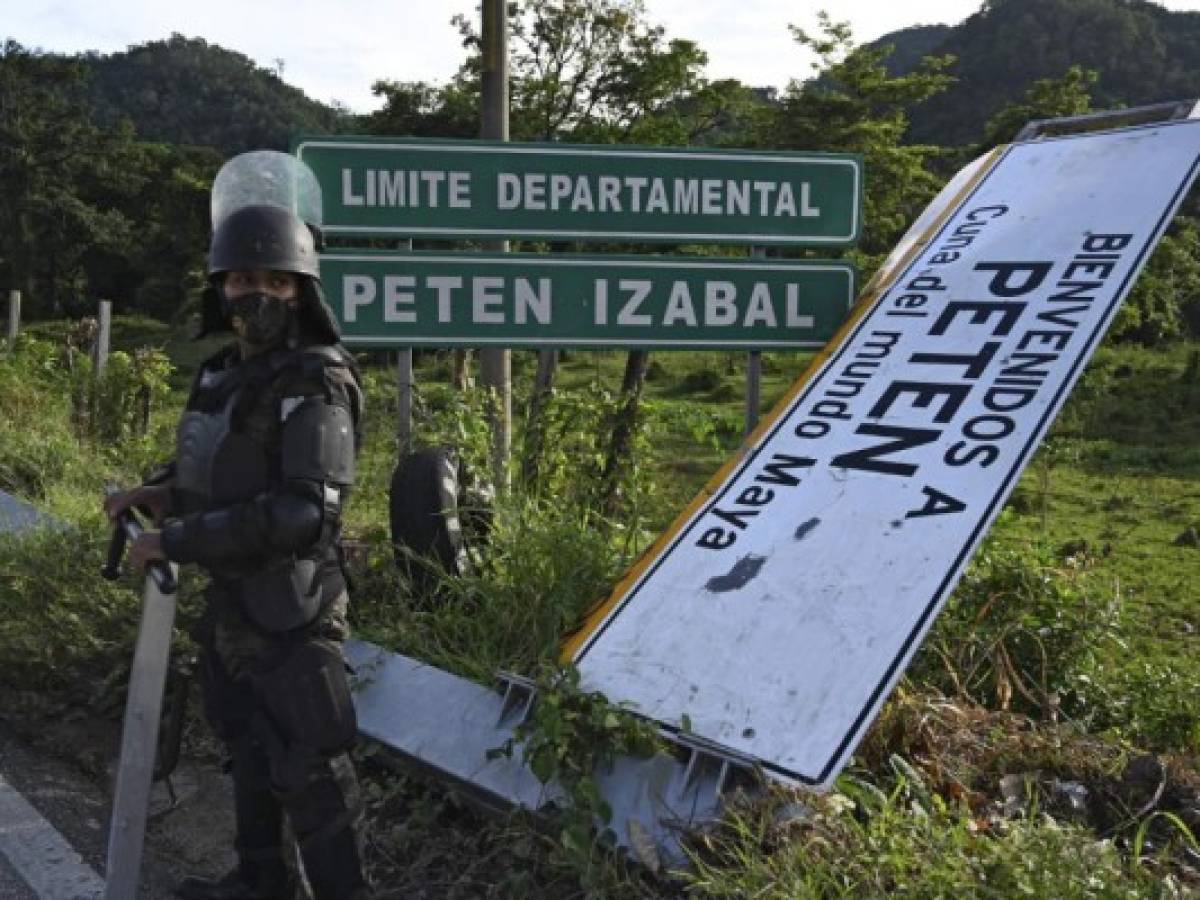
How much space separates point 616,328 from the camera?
5.43m

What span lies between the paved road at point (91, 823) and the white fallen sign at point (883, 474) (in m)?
1.13

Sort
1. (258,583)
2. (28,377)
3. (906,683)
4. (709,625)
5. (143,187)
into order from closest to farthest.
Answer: (258,583) < (709,625) < (906,683) < (28,377) < (143,187)

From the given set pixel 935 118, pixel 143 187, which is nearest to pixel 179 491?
pixel 143 187

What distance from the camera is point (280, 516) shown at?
2.75 m

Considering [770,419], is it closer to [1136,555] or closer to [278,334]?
[278,334]

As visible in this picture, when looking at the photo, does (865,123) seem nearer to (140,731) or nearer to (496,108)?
(496,108)

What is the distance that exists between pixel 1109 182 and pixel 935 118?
57.9 metres

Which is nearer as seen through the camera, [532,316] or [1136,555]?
[532,316]

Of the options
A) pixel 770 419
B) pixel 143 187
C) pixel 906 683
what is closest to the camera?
pixel 906 683

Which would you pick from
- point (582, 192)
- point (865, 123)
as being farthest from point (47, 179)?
point (582, 192)

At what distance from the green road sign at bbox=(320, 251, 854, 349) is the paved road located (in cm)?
191

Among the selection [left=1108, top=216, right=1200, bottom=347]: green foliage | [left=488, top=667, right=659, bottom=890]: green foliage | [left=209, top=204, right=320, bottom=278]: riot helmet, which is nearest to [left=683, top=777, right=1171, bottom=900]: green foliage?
[left=488, top=667, right=659, bottom=890]: green foliage

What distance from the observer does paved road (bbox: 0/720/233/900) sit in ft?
10.9

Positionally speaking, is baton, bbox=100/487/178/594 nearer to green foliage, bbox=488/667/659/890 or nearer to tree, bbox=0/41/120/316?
green foliage, bbox=488/667/659/890
